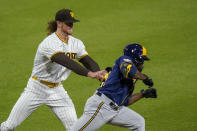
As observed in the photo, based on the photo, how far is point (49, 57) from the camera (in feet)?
21.2

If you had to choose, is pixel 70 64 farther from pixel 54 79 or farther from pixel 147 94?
pixel 147 94

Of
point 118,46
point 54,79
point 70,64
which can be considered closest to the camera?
point 70,64

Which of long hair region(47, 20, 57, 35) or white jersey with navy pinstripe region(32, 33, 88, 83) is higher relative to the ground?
long hair region(47, 20, 57, 35)

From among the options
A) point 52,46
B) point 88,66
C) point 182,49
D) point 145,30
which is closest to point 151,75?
point 182,49

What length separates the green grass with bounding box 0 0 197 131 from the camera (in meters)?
8.77

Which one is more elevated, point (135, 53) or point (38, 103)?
point (135, 53)

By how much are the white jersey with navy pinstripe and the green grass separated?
1.66m

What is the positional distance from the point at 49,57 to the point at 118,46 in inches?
233

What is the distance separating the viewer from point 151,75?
10570 millimetres

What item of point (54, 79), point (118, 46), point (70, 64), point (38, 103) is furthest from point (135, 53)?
point (118, 46)

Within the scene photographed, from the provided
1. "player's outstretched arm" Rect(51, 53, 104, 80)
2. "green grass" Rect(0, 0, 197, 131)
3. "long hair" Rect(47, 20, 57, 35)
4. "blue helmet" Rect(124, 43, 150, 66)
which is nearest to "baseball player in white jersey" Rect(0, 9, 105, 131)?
"long hair" Rect(47, 20, 57, 35)

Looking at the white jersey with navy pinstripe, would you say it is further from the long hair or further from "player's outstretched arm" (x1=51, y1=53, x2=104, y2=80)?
the long hair

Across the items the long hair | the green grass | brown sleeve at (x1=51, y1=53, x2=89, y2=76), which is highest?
the long hair

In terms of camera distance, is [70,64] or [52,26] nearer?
[70,64]
